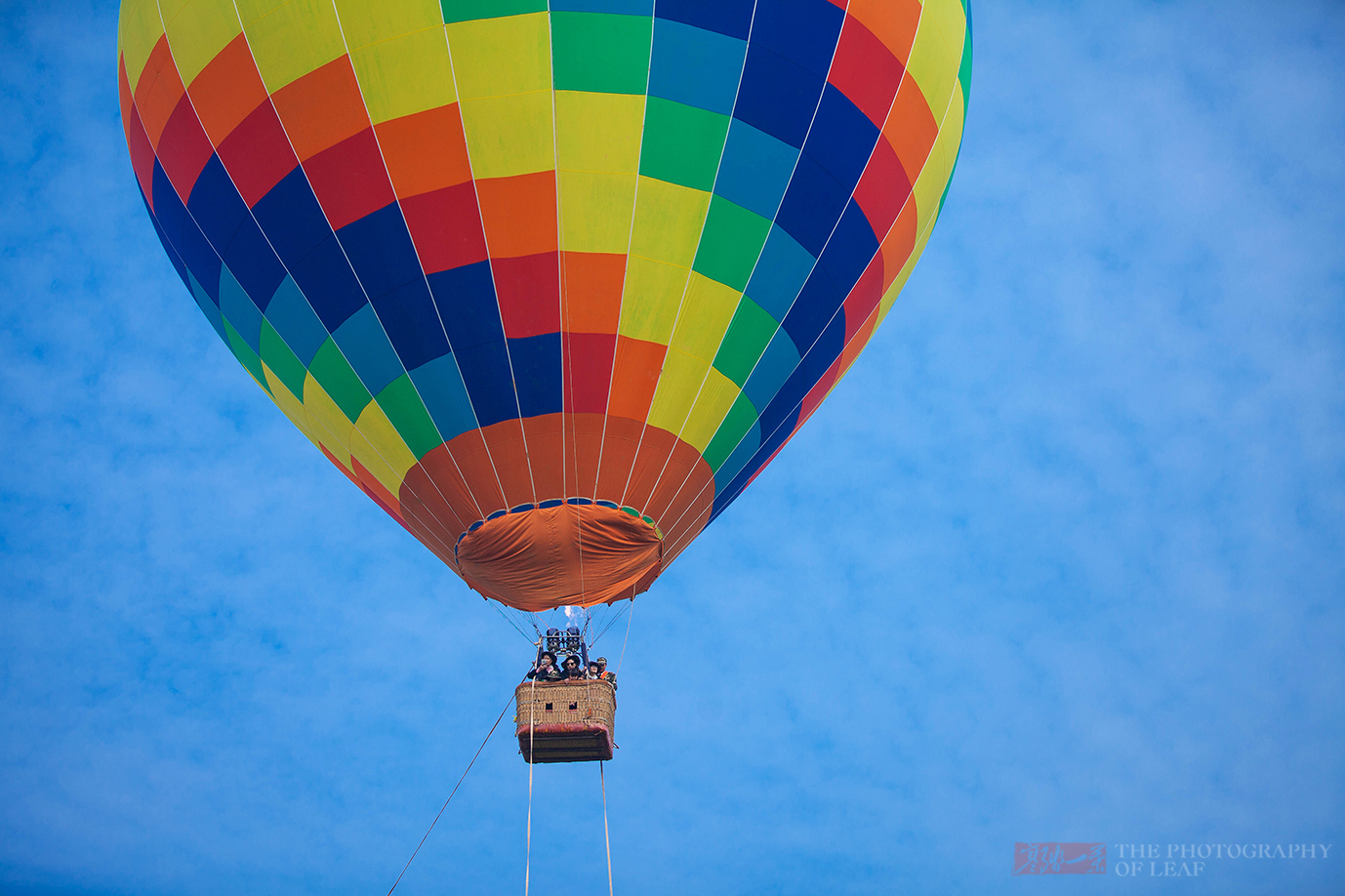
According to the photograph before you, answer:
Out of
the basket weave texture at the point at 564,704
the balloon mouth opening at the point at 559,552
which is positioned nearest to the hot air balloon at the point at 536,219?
the balloon mouth opening at the point at 559,552

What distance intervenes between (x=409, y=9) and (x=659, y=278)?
91.4 inches

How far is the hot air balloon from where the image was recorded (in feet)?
23.2

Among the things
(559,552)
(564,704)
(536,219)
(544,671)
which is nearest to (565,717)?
(564,704)

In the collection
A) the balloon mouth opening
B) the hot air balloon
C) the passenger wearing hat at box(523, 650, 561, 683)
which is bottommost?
the passenger wearing hat at box(523, 650, 561, 683)

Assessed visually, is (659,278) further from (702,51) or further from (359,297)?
(359,297)

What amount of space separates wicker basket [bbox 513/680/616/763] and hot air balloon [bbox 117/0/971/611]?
2.49 feet

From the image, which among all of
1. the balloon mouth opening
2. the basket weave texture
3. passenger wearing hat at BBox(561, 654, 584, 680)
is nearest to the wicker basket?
the basket weave texture

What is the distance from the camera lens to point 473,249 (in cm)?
724

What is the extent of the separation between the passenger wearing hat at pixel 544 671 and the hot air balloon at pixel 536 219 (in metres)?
0.45

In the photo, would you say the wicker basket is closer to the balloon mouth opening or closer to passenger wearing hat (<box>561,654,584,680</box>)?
passenger wearing hat (<box>561,654,584,680</box>)

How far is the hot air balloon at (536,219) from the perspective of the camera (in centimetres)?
708

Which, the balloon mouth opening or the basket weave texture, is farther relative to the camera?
the balloon mouth opening

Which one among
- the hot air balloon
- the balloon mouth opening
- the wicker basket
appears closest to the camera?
the hot air balloon

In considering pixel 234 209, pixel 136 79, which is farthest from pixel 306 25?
pixel 136 79
